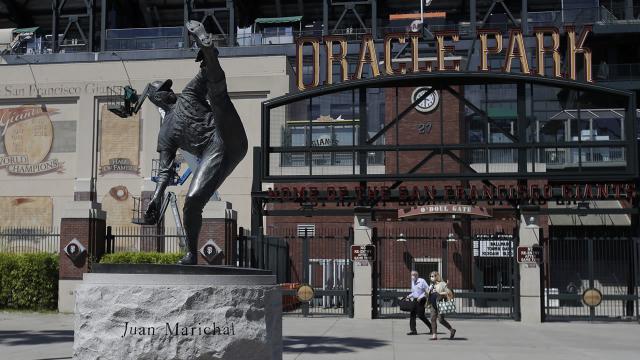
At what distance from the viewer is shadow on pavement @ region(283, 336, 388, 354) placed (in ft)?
51.5

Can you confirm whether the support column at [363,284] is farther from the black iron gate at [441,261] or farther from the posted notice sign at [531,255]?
the black iron gate at [441,261]

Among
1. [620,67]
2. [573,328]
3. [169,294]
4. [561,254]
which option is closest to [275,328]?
[169,294]

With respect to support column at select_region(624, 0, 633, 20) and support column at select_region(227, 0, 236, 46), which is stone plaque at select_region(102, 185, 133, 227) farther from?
support column at select_region(624, 0, 633, 20)

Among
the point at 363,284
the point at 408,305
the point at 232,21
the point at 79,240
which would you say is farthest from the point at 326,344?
the point at 232,21

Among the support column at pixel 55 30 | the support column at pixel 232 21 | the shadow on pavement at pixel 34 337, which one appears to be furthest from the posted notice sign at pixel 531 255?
the support column at pixel 55 30

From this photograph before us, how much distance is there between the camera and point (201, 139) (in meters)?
10.7

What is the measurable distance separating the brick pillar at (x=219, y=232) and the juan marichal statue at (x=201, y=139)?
13.2 m

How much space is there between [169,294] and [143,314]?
38 cm

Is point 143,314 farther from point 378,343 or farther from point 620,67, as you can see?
point 620,67

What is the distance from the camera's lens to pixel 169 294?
29.3 ft

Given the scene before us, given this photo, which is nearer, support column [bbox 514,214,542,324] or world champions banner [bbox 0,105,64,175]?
support column [bbox 514,214,542,324]

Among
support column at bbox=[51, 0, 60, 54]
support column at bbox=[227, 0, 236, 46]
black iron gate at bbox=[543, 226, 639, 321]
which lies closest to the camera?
black iron gate at bbox=[543, 226, 639, 321]

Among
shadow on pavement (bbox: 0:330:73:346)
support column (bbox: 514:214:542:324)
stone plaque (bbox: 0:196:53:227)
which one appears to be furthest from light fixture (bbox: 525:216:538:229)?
stone plaque (bbox: 0:196:53:227)

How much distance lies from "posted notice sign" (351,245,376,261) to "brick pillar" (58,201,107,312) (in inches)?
333
